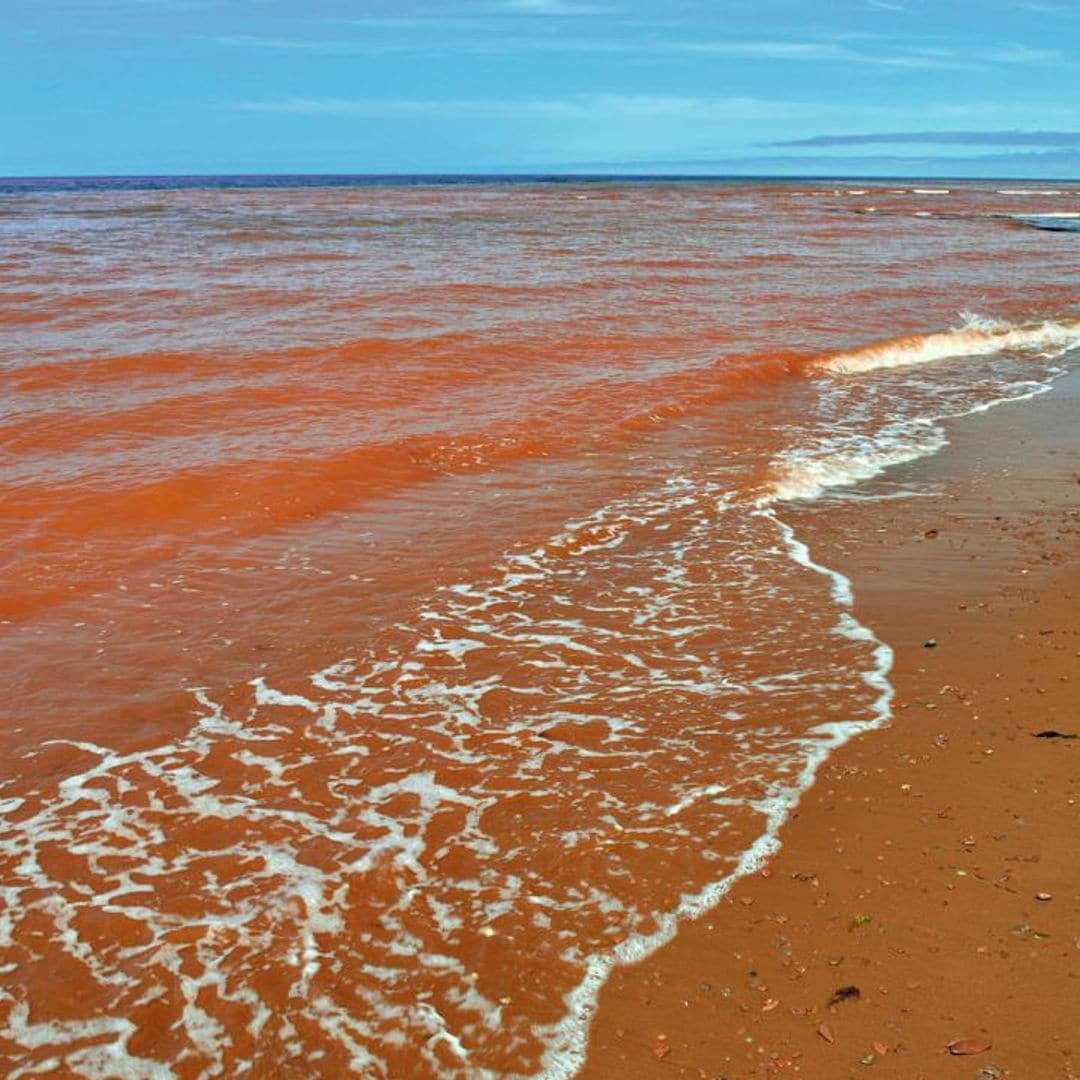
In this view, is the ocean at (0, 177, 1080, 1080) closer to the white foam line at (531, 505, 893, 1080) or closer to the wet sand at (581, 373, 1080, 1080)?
the white foam line at (531, 505, 893, 1080)

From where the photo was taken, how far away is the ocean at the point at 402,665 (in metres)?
3.35

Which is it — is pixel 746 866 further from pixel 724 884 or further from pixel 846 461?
pixel 846 461

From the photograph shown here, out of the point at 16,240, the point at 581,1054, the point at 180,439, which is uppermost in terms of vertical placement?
the point at 16,240

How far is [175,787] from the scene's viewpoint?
4.45 metres

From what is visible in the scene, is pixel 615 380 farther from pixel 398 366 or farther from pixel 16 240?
pixel 16 240

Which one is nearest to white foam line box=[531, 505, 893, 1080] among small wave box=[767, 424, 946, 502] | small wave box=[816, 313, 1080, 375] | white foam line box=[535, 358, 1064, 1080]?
white foam line box=[535, 358, 1064, 1080]

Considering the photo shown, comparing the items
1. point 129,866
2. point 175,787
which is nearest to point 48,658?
point 175,787

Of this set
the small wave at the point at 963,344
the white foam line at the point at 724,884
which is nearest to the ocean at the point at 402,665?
the white foam line at the point at 724,884

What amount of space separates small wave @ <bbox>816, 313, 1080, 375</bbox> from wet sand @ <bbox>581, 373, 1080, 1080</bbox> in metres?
8.94

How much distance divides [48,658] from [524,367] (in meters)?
8.48

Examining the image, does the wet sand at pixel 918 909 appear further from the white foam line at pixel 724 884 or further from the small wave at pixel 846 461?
the small wave at pixel 846 461

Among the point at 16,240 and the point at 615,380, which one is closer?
the point at 615,380

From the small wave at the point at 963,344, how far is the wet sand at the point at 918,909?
894 centimetres

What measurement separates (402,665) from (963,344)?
1324 cm
